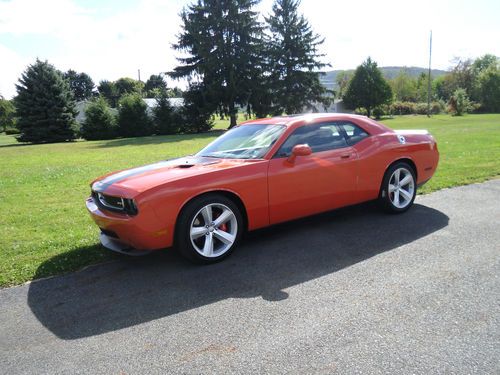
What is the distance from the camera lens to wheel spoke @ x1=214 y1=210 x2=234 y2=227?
14.3ft

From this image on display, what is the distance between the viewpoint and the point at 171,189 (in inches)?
160

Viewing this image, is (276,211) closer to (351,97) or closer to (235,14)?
(235,14)

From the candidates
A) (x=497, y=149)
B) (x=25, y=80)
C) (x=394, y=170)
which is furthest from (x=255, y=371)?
(x=25, y=80)

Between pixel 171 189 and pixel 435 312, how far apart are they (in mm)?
2545

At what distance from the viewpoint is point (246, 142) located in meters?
5.25

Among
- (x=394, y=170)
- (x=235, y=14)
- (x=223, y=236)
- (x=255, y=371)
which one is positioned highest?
(x=235, y=14)

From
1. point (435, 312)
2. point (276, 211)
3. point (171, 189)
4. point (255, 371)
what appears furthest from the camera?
point (276, 211)

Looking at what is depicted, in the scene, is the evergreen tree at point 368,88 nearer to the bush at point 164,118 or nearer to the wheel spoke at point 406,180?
the bush at point 164,118

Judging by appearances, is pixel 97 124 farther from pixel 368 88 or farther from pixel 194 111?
pixel 368 88

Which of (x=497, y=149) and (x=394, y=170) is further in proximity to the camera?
(x=497, y=149)

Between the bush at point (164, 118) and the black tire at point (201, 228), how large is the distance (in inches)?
1482

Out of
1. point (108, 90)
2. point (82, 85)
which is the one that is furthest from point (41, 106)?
point (82, 85)

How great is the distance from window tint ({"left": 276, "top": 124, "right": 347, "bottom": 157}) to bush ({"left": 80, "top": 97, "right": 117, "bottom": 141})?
3656cm

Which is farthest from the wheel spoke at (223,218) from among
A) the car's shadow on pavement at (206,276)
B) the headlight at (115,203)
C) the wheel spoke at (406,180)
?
the wheel spoke at (406,180)
